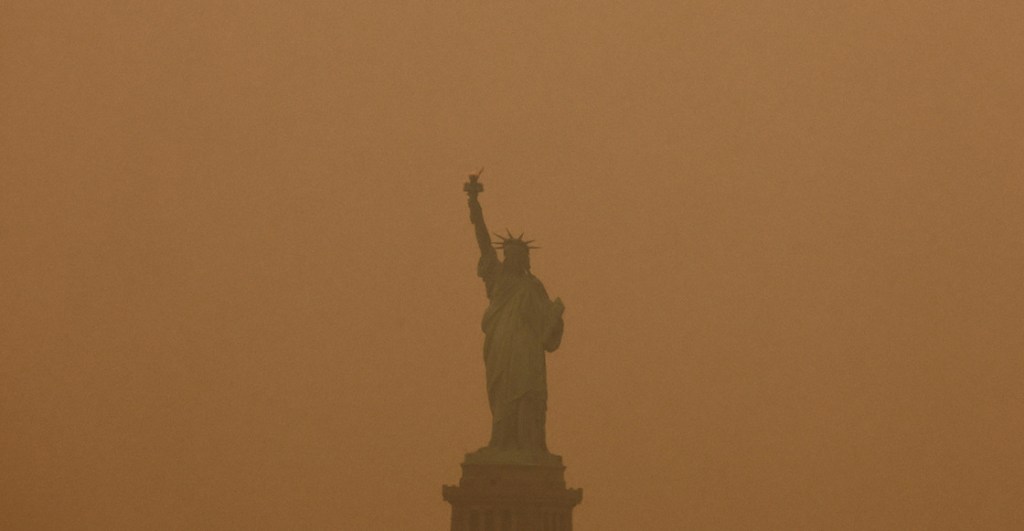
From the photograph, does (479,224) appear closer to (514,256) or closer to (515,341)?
(514,256)

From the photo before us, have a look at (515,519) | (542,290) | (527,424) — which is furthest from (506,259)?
(515,519)

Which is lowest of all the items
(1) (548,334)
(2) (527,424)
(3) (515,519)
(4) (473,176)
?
(3) (515,519)

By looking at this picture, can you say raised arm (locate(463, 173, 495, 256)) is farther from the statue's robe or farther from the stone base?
the stone base

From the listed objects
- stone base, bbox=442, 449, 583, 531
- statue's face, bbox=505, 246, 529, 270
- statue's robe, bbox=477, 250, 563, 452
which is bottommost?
stone base, bbox=442, 449, 583, 531

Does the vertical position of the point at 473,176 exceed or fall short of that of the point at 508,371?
it exceeds it

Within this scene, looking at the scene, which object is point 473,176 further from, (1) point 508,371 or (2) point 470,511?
(2) point 470,511

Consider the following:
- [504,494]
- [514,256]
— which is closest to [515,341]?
[514,256]

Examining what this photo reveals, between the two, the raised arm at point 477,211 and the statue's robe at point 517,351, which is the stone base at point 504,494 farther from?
the raised arm at point 477,211

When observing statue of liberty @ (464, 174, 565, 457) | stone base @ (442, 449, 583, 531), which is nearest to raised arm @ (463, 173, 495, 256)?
statue of liberty @ (464, 174, 565, 457)
